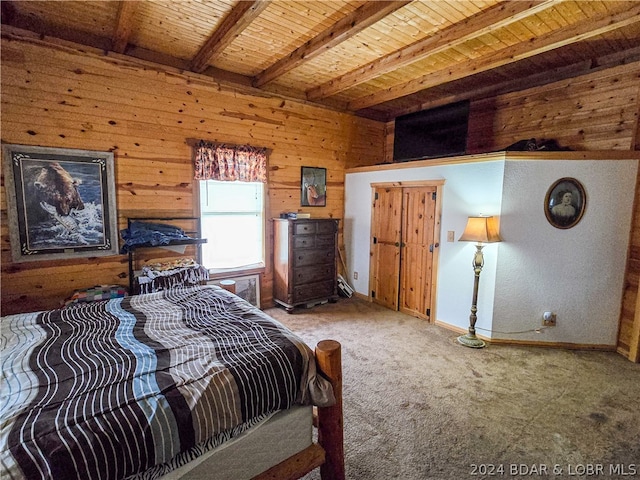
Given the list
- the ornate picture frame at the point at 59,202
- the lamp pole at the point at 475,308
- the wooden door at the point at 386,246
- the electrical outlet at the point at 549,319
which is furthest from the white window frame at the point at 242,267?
the electrical outlet at the point at 549,319

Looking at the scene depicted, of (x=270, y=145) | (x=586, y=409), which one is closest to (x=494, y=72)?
(x=270, y=145)

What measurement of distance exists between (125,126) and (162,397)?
306 centimetres

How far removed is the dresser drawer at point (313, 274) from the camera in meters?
4.32

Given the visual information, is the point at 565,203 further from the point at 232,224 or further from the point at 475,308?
the point at 232,224

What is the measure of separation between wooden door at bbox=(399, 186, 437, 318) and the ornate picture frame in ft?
11.4

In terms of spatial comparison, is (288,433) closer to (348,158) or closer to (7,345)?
(7,345)

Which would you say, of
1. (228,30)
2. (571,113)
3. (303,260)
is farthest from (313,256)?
(571,113)

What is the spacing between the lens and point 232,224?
4191 mm

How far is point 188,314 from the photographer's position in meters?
2.07

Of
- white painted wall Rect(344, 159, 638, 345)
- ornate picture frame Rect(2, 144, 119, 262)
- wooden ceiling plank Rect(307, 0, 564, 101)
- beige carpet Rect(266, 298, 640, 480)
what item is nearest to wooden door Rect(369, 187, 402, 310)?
white painted wall Rect(344, 159, 638, 345)

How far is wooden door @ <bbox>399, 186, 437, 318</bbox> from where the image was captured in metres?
4.07

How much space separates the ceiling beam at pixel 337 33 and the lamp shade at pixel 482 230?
211cm

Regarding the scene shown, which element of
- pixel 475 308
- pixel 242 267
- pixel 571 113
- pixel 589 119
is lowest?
pixel 475 308

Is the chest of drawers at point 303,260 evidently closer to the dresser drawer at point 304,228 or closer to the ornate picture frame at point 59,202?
the dresser drawer at point 304,228
